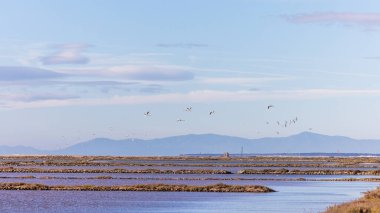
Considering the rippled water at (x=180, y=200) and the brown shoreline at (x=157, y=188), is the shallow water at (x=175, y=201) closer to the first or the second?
the rippled water at (x=180, y=200)

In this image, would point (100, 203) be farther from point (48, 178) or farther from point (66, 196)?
point (48, 178)

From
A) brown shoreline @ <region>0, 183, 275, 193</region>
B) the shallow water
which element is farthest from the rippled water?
brown shoreline @ <region>0, 183, 275, 193</region>

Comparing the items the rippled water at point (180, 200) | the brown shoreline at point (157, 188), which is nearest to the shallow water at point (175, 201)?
the rippled water at point (180, 200)

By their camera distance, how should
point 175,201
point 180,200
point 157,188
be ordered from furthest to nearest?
point 157,188 < point 180,200 < point 175,201

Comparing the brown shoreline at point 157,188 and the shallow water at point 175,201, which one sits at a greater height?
the brown shoreline at point 157,188

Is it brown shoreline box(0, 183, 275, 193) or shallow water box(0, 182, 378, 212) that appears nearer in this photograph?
shallow water box(0, 182, 378, 212)

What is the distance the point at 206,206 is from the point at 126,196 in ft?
36.5

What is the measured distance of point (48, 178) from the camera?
9012cm

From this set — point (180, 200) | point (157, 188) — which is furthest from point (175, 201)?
point (157, 188)

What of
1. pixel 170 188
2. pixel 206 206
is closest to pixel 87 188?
pixel 170 188

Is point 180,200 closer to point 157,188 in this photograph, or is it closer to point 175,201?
point 175,201

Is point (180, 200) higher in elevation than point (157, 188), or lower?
lower

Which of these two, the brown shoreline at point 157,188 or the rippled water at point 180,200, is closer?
the rippled water at point 180,200

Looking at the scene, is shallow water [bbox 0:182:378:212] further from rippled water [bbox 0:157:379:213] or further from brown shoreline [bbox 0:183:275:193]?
brown shoreline [bbox 0:183:275:193]
